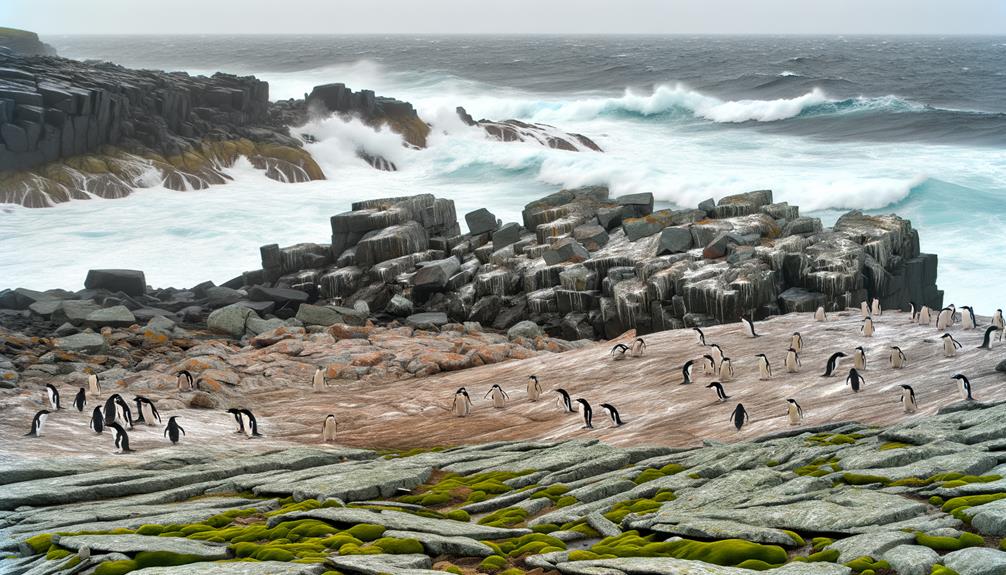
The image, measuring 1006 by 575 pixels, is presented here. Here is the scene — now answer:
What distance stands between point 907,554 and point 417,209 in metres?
33.4

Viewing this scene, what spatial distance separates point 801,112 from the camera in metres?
96.1

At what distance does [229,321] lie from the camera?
3453 cm

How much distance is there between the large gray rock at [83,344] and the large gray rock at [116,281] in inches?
368

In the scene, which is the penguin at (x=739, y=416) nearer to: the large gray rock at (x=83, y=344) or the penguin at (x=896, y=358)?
the penguin at (x=896, y=358)

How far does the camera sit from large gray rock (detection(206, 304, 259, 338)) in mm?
34344

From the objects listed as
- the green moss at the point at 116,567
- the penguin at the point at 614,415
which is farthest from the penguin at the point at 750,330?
the green moss at the point at 116,567

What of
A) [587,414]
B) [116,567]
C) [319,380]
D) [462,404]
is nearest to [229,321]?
[319,380]

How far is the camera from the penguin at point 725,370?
22.7m

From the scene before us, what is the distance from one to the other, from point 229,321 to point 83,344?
17.8ft

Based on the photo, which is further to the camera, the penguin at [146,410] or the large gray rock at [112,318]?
the large gray rock at [112,318]

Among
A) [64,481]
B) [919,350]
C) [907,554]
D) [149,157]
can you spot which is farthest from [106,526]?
[149,157]

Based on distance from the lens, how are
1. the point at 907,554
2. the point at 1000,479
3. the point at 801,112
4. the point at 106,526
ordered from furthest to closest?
the point at 801,112 < the point at 106,526 < the point at 1000,479 < the point at 907,554

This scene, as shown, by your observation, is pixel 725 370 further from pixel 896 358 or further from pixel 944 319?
pixel 944 319

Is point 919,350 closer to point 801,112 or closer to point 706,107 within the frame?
point 801,112
